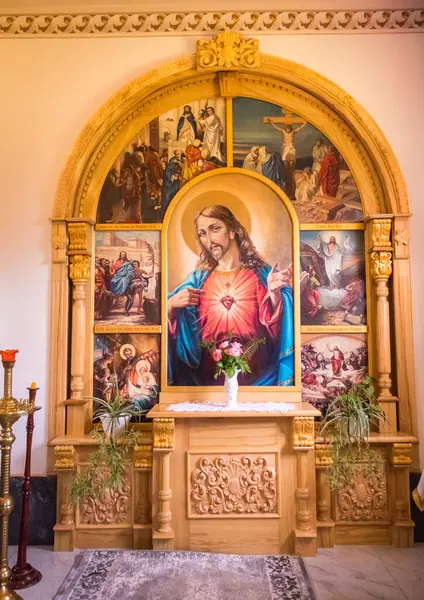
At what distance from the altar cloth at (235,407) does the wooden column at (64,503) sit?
102 centimetres

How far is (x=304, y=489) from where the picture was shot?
13.1ft

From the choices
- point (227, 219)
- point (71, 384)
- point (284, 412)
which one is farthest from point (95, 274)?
point (284, 412)

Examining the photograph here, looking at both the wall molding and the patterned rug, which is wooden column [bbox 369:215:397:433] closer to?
the patterned rug

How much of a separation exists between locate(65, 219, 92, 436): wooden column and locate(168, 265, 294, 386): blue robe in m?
0.85

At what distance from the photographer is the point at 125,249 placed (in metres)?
4.74

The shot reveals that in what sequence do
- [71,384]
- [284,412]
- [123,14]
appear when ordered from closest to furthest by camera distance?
[284,412] < [71,384] < [123,14]

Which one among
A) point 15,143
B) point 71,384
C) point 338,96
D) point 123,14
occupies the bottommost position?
point 71,384

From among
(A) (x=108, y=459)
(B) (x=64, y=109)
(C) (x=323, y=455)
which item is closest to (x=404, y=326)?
(C) (x=323, y=455)

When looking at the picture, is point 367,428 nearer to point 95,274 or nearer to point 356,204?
point 356,204

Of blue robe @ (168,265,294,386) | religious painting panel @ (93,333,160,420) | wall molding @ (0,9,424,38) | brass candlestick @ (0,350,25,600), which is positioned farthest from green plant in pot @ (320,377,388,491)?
wall molding @ (0,9,424,38)

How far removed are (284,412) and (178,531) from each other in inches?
55.1

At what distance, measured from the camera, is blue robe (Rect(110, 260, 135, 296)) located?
471 centimetres

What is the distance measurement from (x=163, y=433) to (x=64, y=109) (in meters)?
3.37

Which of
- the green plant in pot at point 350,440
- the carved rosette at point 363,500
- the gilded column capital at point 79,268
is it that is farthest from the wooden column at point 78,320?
the carved rosette at point 363,500
